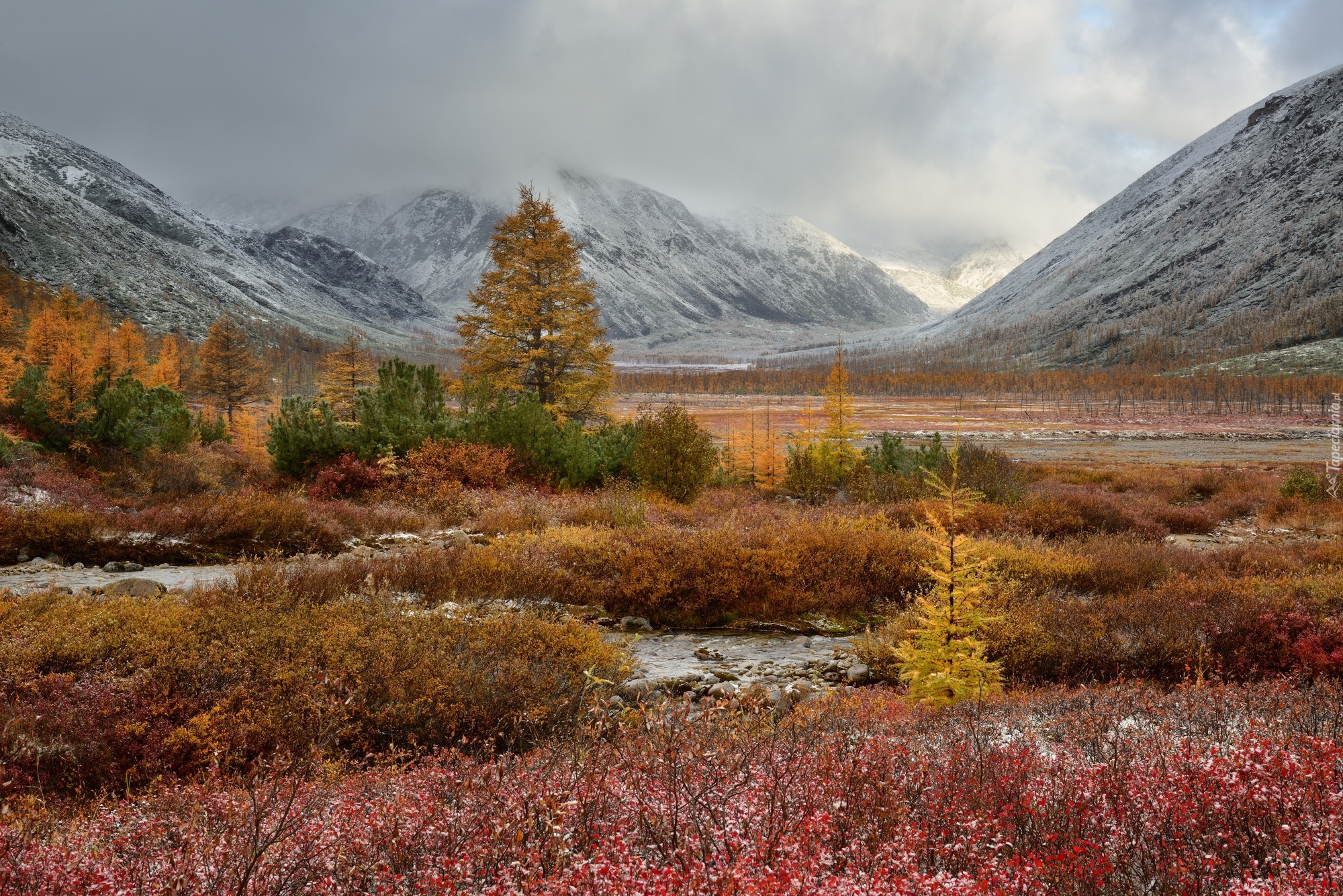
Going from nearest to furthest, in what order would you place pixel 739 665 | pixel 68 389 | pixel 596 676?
pixel 596 676
pixel 739 665
pixel 68 389

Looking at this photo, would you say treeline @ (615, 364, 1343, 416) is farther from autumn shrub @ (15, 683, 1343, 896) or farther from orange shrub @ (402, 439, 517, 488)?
autumn shrub @ (15, 683, 1343, 896)

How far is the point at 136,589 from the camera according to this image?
9.09m

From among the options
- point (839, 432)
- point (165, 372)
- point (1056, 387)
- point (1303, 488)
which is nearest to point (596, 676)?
point (839, 432)

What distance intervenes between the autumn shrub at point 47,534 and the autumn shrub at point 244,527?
819 millimetres

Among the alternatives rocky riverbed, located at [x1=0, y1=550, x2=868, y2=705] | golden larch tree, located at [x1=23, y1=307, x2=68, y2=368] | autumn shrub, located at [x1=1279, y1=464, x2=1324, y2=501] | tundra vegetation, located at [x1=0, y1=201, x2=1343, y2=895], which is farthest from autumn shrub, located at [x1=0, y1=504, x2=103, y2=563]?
autumn shrub, located at [x1=1279, y1=464, x2=1324, y2=501]

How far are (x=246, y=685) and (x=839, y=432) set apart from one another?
63.3ft

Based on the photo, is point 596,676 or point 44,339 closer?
point 596,676

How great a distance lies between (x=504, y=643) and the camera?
6.99 meters

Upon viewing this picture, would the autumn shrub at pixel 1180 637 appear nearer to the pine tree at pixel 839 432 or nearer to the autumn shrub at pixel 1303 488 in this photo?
the pine tree at pixel 839 432

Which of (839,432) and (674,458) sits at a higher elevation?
(839,432)

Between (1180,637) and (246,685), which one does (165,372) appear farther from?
(1180,637)

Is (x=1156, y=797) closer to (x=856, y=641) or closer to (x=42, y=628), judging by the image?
(x=856, y=641)

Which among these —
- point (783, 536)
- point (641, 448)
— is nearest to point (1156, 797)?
point (783, 536)

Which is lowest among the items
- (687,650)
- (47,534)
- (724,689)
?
(687,650)
